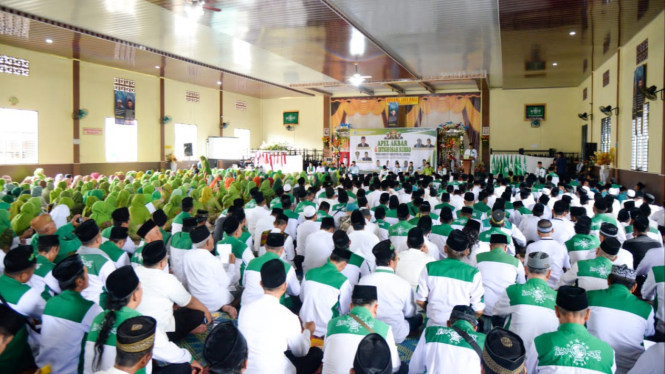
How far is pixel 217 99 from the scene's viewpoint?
22.1m

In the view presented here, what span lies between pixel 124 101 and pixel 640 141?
16225mm

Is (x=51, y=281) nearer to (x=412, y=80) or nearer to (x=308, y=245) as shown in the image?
(x=308, y=245)

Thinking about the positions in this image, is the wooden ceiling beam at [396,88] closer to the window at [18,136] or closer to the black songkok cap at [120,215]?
the window at [18,136]

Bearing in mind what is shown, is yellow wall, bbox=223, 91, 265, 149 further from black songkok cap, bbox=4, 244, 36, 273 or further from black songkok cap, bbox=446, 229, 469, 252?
black songkok cap, bbox=446, 229, 469, 252

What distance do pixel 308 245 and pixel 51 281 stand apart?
2.59 m

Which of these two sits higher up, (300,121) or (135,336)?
(300,121)

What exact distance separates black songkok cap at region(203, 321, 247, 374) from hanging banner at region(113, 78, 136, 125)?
1687 centimetres

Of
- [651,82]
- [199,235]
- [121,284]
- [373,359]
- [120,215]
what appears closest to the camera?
[373,359]

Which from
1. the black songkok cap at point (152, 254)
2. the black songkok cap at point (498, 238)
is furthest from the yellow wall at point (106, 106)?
the black songkok cap at point (498, 238)

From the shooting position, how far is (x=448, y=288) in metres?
3.70

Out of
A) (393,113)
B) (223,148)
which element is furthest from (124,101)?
(393,113)

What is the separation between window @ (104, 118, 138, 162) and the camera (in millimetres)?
17078

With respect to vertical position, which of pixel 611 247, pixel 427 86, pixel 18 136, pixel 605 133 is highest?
pixel 427 86

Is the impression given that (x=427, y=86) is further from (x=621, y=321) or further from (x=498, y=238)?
(x=621, y=321)
